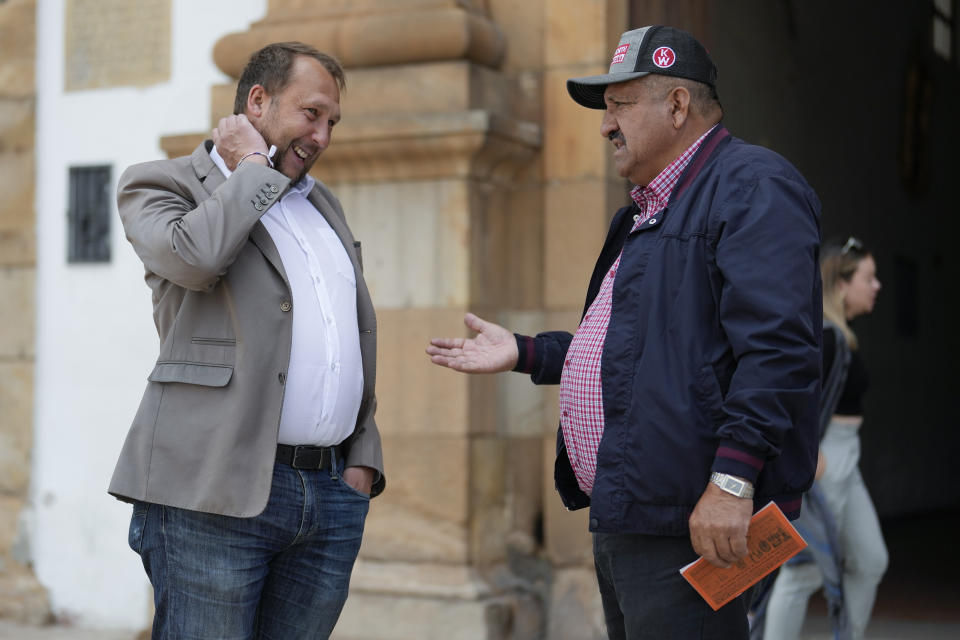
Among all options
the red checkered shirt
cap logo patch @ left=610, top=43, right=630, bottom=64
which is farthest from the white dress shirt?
cap logo patch @ left=610, top=43, right=630, bottom=64

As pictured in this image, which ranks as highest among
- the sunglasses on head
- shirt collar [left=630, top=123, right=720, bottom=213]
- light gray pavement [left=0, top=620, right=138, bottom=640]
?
shirt collar [left=630, top=123, right=720, bottom=213]

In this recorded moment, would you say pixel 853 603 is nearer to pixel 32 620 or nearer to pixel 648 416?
pixel 648 416

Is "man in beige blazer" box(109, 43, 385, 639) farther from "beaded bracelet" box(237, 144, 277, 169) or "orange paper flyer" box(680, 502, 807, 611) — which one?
"orange paper flyer" box(680, 502, 807, 611)

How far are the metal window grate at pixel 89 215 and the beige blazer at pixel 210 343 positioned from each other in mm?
3541

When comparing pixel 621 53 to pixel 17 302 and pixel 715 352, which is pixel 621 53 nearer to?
pixel 715 352

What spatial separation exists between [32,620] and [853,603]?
372cm

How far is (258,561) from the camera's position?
3.01m

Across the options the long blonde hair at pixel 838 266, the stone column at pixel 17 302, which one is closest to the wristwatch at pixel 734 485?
the long blonde hair at pixel 838 266

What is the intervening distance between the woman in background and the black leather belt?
258 cm

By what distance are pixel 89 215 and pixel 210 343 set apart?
378 cm

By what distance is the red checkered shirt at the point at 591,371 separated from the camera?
2904mm

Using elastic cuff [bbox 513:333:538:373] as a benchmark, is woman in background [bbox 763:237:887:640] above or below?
below

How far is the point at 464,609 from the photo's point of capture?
5.37m

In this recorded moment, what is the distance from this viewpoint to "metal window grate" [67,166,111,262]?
6.50 m
